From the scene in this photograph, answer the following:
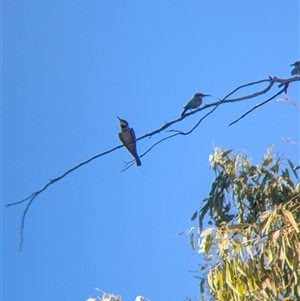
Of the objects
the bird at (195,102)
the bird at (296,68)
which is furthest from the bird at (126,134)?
the bird at (296,68)

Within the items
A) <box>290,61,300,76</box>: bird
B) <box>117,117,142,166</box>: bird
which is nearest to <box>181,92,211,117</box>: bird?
<box>117,117,142,166</box>: bird

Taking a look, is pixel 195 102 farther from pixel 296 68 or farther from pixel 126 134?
pixel 296 68

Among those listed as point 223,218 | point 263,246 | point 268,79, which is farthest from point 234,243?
point 268,79

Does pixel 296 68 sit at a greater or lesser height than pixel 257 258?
greater

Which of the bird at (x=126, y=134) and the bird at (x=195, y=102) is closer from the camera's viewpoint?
the bird at (x=126, y=134)

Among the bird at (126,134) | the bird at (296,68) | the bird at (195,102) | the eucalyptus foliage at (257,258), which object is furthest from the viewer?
the bird at (195,102)

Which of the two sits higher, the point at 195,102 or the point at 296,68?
the point at 195,102

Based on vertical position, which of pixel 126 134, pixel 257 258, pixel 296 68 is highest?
pixel 126 134

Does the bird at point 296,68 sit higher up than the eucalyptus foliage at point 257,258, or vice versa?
the bird at point 296,68

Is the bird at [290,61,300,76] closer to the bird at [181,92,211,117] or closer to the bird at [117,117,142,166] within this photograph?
the bird at [181,92,211,117]

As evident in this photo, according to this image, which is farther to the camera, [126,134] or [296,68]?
[126,134]

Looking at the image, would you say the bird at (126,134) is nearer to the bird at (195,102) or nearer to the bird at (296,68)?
the bird at (195,102)

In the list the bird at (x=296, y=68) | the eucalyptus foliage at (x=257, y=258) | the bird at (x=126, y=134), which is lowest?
the eucalyptus foliage at (x=257, y=258)

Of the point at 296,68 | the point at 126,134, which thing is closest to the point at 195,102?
the point at 126,134
